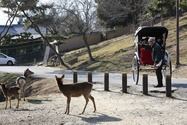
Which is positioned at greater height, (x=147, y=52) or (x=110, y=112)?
(x=147, y=52)

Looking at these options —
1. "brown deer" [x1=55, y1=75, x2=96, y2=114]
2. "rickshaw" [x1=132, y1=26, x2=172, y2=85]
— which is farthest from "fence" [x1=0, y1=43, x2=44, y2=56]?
"brown deer" [x1=55, y1=75, x2=96, y2=114]

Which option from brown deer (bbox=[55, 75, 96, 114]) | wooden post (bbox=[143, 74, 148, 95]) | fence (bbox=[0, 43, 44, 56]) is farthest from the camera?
fence (bbox=[0, 43, 44, 56])

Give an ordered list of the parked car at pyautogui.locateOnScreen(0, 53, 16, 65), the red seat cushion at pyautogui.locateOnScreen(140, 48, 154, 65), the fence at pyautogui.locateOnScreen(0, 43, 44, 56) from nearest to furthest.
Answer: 1. the red seat cushion at pyautogui.locateOnScreen(140, 48, 154, 65)
2. the parked car at pyautogui.locateOnScreen(0, 53, 16, 65)
3. the fence at pyautogui.locateOnScreen(0, 43, 44, 56)

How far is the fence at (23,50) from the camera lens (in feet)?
120

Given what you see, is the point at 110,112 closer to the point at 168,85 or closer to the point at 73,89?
the point at 73,89

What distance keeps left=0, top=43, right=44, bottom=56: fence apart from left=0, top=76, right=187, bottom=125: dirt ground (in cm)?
2841

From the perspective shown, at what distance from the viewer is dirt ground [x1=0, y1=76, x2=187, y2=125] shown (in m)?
6.66

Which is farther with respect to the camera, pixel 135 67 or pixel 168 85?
pixel 135 67

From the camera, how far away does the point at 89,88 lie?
7.72 meters

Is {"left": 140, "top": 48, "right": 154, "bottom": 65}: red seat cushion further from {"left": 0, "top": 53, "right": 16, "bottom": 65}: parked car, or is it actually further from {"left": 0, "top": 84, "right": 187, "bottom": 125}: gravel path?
{"left": 0, "top": 53, "right": 16, "bottom": 65}: parked car

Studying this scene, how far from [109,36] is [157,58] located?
32712 millimetres

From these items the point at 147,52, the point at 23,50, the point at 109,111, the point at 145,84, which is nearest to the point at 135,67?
the point at 147,52

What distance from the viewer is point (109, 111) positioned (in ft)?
25.4

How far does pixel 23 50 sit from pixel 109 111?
107 feet
